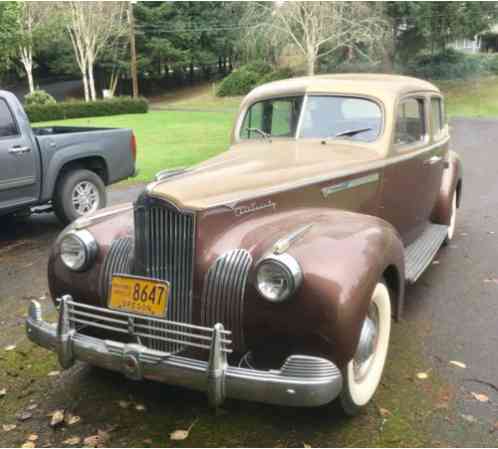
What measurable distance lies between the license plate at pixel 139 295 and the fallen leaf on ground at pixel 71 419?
0.67 meters

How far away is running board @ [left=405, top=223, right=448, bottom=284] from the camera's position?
14.4 ft

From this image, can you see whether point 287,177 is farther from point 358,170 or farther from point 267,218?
point 358,170

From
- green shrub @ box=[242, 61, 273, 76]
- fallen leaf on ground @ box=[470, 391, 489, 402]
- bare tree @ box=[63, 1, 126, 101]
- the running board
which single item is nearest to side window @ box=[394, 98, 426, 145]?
the running board

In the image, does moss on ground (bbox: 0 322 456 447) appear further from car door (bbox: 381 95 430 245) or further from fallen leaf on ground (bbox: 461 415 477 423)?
car door (bbox: 381 95 430 245)

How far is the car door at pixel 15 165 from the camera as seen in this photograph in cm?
655

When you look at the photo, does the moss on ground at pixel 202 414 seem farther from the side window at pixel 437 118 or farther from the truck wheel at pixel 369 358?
the side window at pixel 437 118

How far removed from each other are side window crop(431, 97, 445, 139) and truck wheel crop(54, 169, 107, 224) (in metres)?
4.20

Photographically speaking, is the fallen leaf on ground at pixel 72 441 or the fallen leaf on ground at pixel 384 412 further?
the fallen leaf on ground at pixel 384 412

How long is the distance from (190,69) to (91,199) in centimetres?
4576

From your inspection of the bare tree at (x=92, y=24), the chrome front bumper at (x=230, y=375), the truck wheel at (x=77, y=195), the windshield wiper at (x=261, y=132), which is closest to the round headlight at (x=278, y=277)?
the chrome front bumper at (x=230, y=375)

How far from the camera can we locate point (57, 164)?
7.05 m

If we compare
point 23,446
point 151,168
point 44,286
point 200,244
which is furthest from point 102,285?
point 151,168

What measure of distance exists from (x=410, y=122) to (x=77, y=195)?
4.53 metres

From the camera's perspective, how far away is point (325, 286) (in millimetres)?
2773
